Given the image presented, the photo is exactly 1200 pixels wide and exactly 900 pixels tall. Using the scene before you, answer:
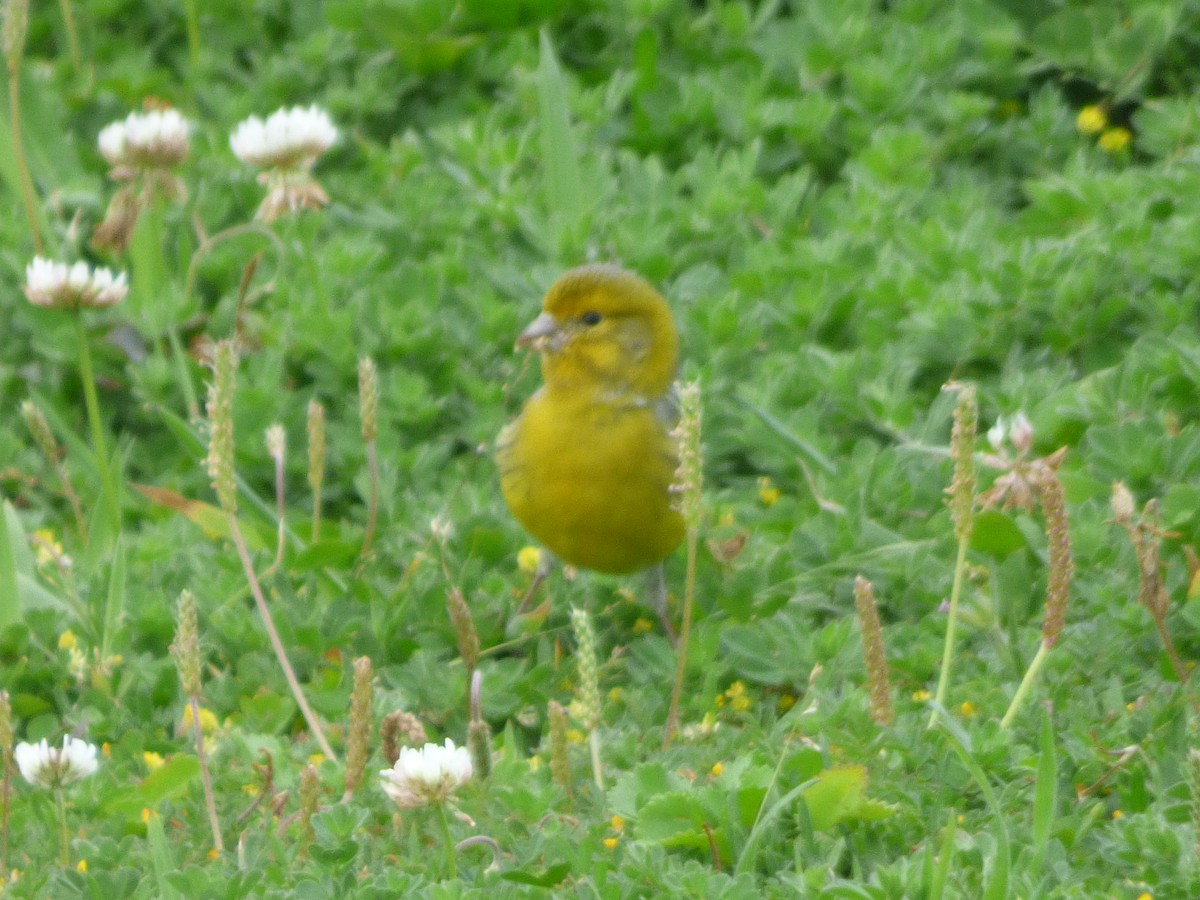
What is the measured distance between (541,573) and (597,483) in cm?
35

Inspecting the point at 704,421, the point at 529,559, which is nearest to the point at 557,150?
the point at 704,421

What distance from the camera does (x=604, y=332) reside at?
14.6 ft

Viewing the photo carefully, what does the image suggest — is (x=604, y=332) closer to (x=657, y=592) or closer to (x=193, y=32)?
(x=657, y=592)

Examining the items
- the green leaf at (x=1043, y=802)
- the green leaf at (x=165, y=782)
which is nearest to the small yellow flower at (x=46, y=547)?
the green leaf at (x=165, y=782)

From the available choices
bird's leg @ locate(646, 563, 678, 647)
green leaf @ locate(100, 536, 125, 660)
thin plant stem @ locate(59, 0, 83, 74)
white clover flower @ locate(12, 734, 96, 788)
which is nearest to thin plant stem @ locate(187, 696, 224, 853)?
white clover flower @ locate(12, 734, 96, 788)

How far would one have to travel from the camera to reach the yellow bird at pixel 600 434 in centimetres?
412

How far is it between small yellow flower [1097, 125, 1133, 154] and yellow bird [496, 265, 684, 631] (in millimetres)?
1941

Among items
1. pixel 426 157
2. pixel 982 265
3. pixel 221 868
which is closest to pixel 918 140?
pixel 982 265

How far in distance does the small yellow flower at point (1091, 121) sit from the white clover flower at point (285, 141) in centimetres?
254

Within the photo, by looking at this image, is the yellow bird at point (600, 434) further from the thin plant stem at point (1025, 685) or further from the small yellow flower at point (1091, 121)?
the small yellow flower at point (1091, 121)

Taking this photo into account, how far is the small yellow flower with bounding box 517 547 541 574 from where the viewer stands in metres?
4.49

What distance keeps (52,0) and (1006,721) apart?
501cm

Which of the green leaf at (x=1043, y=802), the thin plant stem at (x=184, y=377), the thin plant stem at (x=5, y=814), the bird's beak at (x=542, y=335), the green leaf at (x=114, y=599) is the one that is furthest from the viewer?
the thin plant stem at (x=184, y=377)

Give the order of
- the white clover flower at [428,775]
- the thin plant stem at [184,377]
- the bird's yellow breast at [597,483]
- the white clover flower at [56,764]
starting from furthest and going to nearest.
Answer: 1. the thin plant stem at [184,377]
2. the bird's yellow breast at [597,483]
3. the white clover flower at [56,764]
4. the white clover flower at [428,775]
